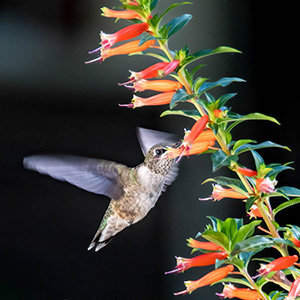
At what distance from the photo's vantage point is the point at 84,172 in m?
1.20

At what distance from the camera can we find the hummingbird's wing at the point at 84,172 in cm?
117

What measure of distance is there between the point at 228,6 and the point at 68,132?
0.97 meters

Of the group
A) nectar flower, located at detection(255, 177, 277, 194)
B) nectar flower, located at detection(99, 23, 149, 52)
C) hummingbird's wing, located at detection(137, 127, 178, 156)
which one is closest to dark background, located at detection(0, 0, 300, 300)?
hummingbird's wing, located at detection(137, 127, 178, 156)

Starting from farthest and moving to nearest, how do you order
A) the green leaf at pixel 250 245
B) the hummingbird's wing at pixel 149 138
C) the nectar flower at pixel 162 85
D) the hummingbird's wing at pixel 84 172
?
1. the hummingbird's wing at pixel 149 138
2. the hummingbird's wing at pixel 84 172
3. the nectar flower at pixel 162 85
4. the green leaf at pixel 250 245

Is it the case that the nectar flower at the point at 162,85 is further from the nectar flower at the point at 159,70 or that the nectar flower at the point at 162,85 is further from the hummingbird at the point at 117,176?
the hummingbird at the point at 117,176

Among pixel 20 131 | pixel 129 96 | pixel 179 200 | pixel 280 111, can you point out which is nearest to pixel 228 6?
pixel 280 111

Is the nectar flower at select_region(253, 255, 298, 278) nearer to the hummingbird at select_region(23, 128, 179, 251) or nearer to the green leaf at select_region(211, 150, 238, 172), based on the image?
the green leaf at select_region(211, 150, 238, 172)

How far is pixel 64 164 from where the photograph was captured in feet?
3.85

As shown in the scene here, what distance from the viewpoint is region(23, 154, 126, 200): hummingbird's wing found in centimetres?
117

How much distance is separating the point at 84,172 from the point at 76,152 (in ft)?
1.28

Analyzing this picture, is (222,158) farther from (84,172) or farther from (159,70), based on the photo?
(84,172)

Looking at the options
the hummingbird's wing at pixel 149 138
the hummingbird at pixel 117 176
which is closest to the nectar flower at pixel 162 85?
the hummingbird at pixel 117 176

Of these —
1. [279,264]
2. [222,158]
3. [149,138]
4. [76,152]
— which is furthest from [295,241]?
[76,152]

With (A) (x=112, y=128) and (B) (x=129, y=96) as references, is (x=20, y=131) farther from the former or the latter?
(B) (x=129, y=96)
